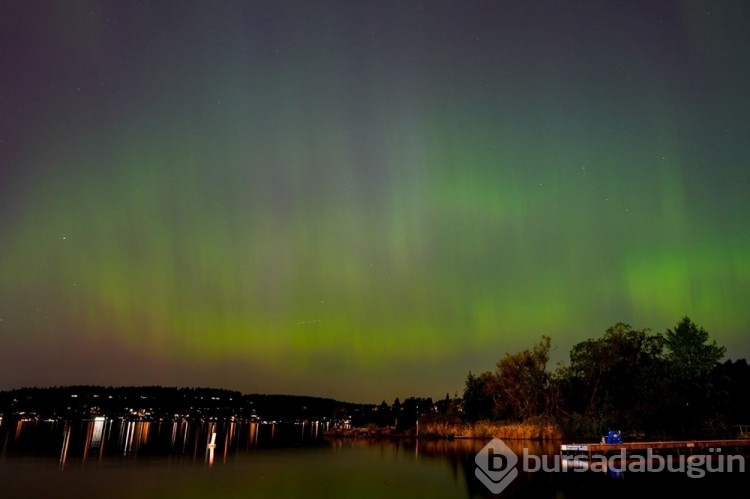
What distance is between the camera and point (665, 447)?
46719 mm

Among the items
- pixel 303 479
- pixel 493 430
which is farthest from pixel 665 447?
pixel 303 479

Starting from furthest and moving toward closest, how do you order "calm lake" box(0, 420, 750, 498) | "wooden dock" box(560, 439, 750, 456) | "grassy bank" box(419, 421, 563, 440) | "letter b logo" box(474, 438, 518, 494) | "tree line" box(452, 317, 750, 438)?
"grassy bank" box(419, 421, 563, 440)
"tree line" box(452, 317, 750, 438)
"wooden dock" box(560, 439, 750, 456)
"letter b logo" box(474, 438, 518, 494)
"calm lake" box(0, 420, 750, 498)

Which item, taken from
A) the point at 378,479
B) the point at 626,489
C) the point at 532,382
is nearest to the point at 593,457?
the point at 626,489

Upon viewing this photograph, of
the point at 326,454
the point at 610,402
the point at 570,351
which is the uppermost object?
the point at 570,351

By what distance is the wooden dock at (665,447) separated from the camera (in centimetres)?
4181

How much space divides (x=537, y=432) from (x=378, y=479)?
3697cm

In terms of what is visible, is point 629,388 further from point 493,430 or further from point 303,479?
point 303,479

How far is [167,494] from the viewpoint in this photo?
1152 inches

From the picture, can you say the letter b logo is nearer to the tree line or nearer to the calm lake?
the calm lake

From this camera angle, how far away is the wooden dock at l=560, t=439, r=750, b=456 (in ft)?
137

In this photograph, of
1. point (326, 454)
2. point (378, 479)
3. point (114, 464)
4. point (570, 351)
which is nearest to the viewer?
point (378, 479)

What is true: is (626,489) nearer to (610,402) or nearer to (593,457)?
(593,457)

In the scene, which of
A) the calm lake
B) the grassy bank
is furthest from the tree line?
the calm lake

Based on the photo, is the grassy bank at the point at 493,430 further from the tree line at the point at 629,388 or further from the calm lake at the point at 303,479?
the calm lake at the point at 303,479
